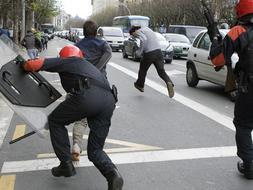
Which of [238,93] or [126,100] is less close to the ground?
[238,93]

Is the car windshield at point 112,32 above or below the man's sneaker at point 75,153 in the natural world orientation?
below

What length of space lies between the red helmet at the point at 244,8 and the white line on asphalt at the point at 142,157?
1954 millimetres

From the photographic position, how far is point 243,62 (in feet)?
16.0

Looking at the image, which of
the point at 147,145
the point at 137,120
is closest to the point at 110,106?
the point at 147,145

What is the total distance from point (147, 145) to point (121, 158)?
743mm

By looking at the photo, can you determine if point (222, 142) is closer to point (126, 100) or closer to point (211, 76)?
point (126, 100)

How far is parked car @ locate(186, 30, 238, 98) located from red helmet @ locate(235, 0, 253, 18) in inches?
Result: 247

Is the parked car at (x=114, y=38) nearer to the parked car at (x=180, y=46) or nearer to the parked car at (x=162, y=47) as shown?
the parked car at (x=180, y=46)

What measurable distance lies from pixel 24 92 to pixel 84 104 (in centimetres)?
62

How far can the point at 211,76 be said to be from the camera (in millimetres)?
11656

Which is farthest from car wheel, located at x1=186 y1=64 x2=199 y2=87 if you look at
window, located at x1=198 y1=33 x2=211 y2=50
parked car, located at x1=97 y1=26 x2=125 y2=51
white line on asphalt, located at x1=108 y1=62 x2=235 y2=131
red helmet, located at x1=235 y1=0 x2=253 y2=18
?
parked car, located at x1=97 y1=26 x2=125 y2=51

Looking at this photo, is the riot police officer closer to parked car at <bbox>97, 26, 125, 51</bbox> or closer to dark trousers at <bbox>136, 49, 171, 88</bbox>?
dark trousers at <bbox>136, 49, 171, 88</bbox>

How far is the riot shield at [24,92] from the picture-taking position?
4.50m

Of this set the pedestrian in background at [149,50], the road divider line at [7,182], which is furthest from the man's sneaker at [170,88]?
the road divider line at [7,182]
